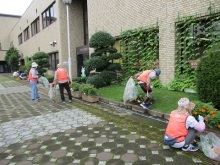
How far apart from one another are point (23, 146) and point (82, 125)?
5.53 ft

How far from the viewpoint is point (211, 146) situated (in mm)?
3627

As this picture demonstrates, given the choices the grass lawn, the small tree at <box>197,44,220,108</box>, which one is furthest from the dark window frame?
the small tree at <box>197,44,220,108</box>

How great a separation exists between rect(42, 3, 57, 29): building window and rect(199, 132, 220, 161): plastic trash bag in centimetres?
1782

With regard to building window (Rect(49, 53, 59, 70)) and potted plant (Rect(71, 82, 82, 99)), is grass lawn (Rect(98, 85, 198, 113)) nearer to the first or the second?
potted plant (Rect(71, 82, 82, 99))

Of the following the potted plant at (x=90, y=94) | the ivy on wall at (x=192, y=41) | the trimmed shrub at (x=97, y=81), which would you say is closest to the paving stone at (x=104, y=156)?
the potted plant at (x=90, y=94)

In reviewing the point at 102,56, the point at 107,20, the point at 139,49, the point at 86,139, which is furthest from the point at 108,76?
the point at 86,139

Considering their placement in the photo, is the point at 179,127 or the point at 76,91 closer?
the point at 179,127

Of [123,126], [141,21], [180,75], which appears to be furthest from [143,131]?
[141,21]

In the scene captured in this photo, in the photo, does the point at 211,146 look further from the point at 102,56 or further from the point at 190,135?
the point at 102,56

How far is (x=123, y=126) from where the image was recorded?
545 centimetres

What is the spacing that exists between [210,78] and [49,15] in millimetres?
18551

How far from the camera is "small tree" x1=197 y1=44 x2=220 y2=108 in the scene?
5.39 metres

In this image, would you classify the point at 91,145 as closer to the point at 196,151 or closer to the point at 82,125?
the point at 82,125

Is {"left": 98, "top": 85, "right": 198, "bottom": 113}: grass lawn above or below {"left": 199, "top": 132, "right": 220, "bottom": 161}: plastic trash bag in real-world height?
above
